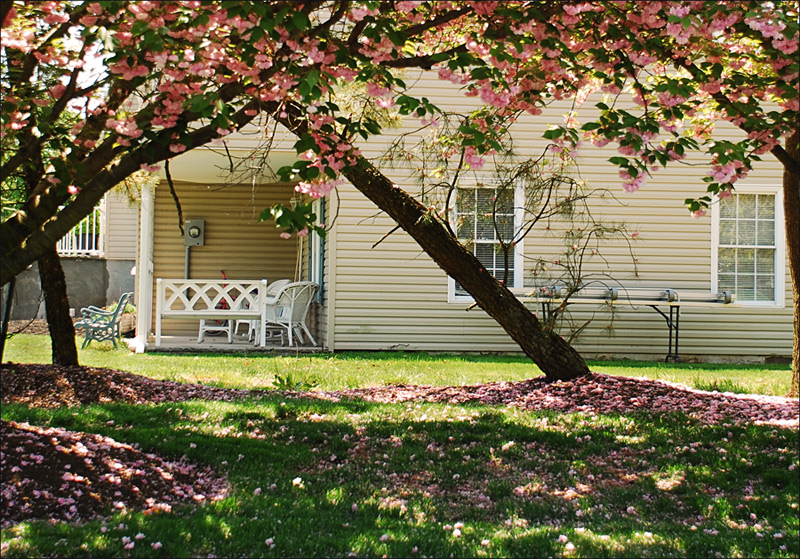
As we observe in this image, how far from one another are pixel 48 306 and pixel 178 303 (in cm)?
835

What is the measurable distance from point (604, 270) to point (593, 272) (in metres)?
0.24

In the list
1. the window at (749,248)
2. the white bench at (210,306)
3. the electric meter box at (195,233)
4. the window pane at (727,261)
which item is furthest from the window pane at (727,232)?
the electric meter box at (195,233)

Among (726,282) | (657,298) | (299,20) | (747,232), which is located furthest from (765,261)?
(299,20)

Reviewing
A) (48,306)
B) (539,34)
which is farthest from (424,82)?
(539,34)

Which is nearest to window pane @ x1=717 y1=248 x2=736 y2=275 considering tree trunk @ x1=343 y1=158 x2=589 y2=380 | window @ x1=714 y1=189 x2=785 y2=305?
window @ x1=714 y1=189 x2=785 y2=305

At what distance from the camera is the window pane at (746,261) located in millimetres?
12250

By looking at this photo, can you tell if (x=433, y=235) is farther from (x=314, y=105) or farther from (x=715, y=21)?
(x=715, y=21)

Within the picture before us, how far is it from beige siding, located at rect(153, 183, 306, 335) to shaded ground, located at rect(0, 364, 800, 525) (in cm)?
751

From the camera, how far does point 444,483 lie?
190 inches

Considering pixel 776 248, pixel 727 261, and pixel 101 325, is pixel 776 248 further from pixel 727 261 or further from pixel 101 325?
pixel 101 325

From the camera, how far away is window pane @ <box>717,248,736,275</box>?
12.2 meters

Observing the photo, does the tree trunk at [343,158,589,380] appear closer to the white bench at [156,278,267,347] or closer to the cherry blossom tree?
the cherry blossom tree

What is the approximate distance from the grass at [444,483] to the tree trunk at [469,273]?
38.5 inches

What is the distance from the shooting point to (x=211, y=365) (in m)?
9.65
